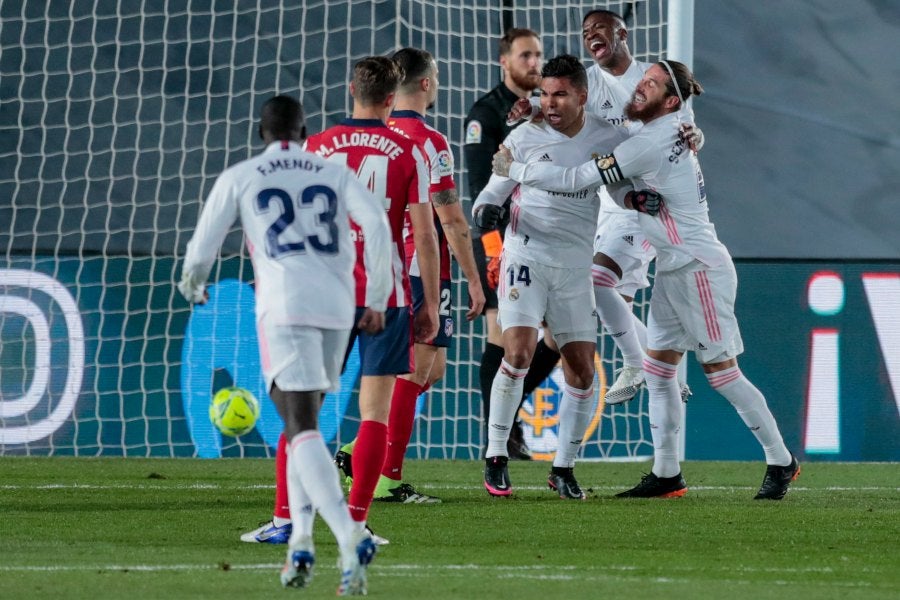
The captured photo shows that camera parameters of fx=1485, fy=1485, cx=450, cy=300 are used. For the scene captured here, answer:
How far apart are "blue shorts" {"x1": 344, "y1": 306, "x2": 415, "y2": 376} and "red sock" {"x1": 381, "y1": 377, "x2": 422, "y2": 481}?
1.18 m

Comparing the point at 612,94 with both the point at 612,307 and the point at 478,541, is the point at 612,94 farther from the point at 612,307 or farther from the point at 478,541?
the point at 478,541

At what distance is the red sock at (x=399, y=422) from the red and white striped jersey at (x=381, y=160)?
1132 millimetres

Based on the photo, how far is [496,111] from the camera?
7418mm

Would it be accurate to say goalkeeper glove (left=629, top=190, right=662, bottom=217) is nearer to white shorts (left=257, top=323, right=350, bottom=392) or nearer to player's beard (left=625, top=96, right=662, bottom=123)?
player's beard (left=625, top=96, right=662, bottom=123)

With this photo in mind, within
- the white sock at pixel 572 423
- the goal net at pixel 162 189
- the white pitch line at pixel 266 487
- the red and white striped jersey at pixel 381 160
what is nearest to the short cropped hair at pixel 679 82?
the white sock at pixel 572 423

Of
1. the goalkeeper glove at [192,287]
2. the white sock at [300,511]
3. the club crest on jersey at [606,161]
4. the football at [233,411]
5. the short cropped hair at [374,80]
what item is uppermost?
the short cropped hair at [374,80]

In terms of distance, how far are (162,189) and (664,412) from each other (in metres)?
4.53

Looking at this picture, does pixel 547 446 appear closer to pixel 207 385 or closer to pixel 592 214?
pixel 207 385

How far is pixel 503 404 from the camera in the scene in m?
6.35

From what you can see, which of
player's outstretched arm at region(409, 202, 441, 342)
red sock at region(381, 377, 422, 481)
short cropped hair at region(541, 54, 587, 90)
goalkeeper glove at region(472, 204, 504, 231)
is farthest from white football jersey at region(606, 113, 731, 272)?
player's outstretched arm at region(409, 202, 441, 342)

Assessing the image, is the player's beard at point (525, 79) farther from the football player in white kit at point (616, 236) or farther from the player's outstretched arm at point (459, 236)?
the player's outstretched arm at point (459, 236)

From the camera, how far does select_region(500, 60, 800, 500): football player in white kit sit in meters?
6.00

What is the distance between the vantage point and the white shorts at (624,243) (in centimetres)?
687

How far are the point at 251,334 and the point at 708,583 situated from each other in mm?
5254
